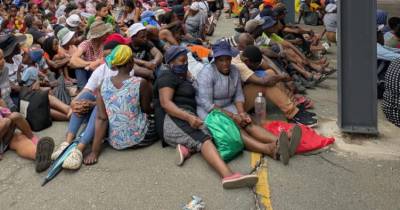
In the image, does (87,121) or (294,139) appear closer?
(294,139)

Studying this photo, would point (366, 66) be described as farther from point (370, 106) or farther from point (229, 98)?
point (229, 98)

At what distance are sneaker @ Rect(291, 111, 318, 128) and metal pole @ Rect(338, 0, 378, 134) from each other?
410 millimetres

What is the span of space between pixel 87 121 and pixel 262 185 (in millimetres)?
2347

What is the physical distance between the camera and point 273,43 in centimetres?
747

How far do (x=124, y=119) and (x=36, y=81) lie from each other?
1.87 meters

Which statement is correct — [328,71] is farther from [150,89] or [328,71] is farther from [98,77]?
[98,77]

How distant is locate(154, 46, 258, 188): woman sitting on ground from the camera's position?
4.70 m

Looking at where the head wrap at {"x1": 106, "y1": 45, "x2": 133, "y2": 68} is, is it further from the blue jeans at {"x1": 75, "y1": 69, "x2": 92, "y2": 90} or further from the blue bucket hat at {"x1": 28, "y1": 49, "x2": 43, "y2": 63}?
the blue bucket hat at {"x1": 28, "y1": 49, "x2": 43, "y2": 63}

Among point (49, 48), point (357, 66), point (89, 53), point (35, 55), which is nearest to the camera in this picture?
point (357, 66)

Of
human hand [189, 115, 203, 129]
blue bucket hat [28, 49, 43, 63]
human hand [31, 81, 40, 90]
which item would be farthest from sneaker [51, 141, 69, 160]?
blue bucket hat [28, 49, 43, 63]

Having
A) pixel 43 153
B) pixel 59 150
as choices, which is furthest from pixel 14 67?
pixel 43 153

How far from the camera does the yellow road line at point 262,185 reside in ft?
13.4

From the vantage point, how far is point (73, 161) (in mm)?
4719

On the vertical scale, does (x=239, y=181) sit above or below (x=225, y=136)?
below
